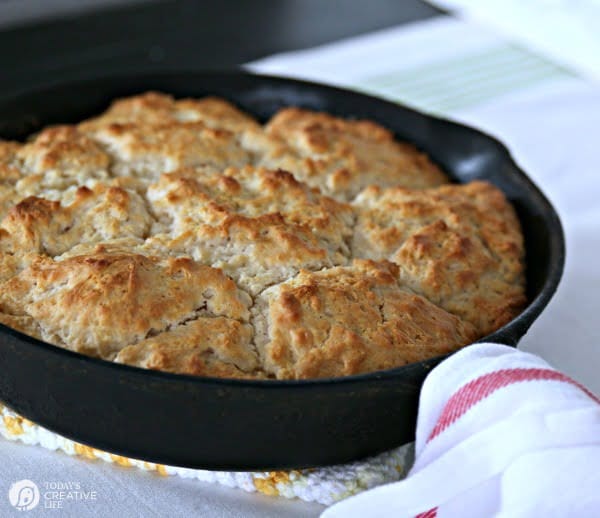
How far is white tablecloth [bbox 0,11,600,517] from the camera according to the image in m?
1.28

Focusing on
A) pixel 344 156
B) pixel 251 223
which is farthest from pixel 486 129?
pixel 251 223

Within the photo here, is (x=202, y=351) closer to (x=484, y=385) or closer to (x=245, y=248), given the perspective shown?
(x=245, y=248)

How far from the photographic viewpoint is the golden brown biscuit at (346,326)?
126 centimetres

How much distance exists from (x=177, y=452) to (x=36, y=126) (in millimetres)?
1038

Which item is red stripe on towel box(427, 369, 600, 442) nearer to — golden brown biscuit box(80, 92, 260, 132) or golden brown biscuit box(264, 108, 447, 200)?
golden brown biscuit box(264, 108, 447, 200)

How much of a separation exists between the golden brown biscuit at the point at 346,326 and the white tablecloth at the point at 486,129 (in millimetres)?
223

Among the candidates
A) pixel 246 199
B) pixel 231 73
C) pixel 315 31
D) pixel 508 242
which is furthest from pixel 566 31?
pixel 246 199

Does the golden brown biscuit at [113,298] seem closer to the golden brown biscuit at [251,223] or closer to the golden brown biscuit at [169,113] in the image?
the golden brown biscuit at [251,223]

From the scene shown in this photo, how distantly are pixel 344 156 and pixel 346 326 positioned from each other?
0.61 metres

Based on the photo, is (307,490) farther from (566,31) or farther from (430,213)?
(566,31)

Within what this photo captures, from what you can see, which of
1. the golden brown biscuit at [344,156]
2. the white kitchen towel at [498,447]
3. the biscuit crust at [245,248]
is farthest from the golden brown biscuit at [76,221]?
the white kitchen towel at [498,447]

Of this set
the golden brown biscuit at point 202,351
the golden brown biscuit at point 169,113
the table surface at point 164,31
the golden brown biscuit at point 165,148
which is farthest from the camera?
the table surface at point 164,31

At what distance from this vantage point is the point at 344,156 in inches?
71.8

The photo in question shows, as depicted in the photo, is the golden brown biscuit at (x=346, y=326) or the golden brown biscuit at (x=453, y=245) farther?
the golden brown biscuit at (x=453, y=245)
